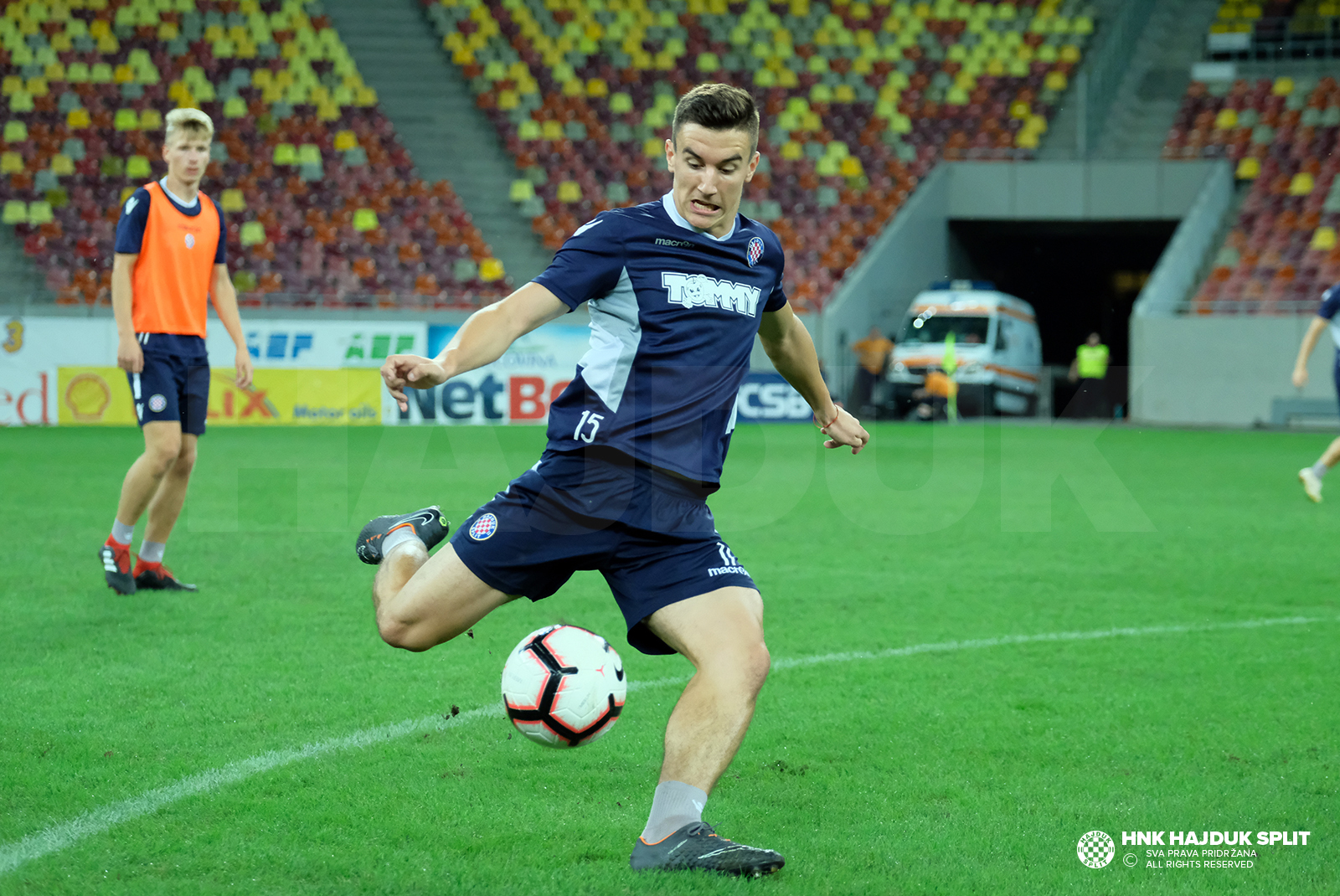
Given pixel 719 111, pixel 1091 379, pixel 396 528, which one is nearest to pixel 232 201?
pixel 1091 379

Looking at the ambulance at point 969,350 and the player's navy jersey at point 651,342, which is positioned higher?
the player's navy jersey at point 651,342

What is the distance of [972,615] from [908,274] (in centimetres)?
2268

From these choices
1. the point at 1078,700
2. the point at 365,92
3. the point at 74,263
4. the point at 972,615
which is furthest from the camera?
the point at 365,92

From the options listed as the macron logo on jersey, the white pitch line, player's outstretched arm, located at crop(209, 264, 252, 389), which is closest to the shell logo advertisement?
player's outstretched arm, located at crop(209, 264, 252, 389)

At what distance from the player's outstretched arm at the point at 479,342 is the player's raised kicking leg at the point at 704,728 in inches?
32.3

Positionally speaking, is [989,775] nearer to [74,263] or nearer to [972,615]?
→ [972,615]

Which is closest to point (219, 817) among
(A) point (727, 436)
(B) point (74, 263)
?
(A) point (727, 436)

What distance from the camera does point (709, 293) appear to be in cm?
373

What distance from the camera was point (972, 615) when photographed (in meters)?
6.83

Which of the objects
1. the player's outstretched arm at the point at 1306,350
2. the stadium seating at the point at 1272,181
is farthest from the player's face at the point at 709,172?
the stadium seating at the point at 1272,181

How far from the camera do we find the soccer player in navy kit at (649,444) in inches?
141

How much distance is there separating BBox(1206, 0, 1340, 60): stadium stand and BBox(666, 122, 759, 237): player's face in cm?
2991

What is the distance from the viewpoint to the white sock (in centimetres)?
419

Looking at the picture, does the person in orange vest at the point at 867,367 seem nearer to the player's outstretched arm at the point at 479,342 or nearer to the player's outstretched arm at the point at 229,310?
the player's outstretched arm at the point at 229,310
